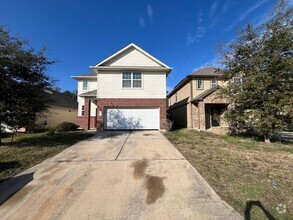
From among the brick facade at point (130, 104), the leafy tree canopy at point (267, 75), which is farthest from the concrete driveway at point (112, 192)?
the brick facade at point (130, 104)

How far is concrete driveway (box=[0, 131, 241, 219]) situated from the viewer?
295cm

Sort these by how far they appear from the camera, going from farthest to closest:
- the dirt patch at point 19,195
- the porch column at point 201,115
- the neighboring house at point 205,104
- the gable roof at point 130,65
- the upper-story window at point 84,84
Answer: the upper-story window at point 84,84
the neighboring house at point 205,104
the porch column at point 201,115
the gable roof at point 130,65
the dirt patch at point 19,195

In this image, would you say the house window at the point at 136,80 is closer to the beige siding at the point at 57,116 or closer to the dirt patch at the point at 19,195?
the beige siding at the point at 57,116

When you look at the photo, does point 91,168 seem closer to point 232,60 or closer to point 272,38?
point 232,60

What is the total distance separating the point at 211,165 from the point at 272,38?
8.71m

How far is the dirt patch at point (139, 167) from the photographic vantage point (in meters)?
4.56

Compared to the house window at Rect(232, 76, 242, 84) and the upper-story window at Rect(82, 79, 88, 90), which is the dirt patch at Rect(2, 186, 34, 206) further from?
the upper-story window at Rect(82, 79, 88, 90)

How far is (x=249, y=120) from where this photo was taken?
396 inches

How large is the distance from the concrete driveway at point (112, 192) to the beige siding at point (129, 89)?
869 cm

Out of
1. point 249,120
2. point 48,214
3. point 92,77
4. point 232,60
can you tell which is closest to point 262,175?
point 48,214

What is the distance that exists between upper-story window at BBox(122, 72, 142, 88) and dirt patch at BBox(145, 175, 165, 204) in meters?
10.6

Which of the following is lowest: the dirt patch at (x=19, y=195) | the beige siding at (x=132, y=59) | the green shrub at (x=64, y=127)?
the dirt patch at (x=19, y=195)

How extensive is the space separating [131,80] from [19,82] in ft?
26.3

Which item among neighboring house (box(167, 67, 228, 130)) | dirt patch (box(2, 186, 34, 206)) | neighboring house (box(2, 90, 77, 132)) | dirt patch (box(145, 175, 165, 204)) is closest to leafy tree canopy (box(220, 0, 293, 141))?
neighboring house (box(167, 67, 228, 130))
